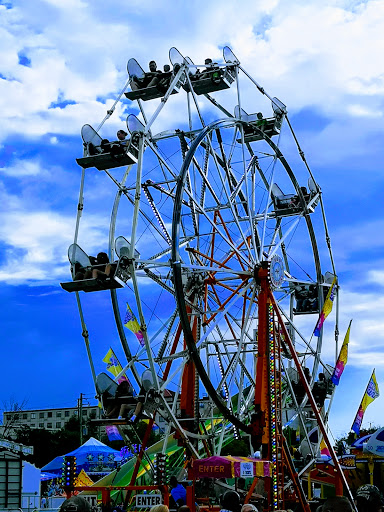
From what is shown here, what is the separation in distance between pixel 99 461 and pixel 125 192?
85.5 ft

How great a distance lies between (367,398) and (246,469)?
8.26 m

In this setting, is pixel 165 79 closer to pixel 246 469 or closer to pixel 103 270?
pixel 103 270

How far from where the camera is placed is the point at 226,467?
62.6ft

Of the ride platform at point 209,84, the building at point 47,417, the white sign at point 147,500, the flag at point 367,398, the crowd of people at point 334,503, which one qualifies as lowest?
the crowd of people at point 334,503

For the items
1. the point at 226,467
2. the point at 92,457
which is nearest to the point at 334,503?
the point at 226,467

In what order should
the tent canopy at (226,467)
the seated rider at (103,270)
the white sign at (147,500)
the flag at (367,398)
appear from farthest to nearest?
the flag at (367,398)
the seated rider at (103,270)
the tent canopy at (226,467)
the white sign at (147,500)

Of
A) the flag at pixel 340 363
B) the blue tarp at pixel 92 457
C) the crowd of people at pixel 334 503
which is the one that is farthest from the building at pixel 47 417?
the crowd of people at pixel 334 503

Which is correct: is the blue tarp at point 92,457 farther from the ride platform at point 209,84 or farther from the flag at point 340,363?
the ride platform at point 209,84

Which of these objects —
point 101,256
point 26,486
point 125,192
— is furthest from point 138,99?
point 26,486

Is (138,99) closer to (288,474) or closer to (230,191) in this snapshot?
(230,191)

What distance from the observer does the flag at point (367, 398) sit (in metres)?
25.6

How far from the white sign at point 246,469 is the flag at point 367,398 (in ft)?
21.6

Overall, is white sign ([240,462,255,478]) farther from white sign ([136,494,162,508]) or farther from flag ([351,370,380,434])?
flag ([351,370,380,434])

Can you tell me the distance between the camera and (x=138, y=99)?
83.8 feet
